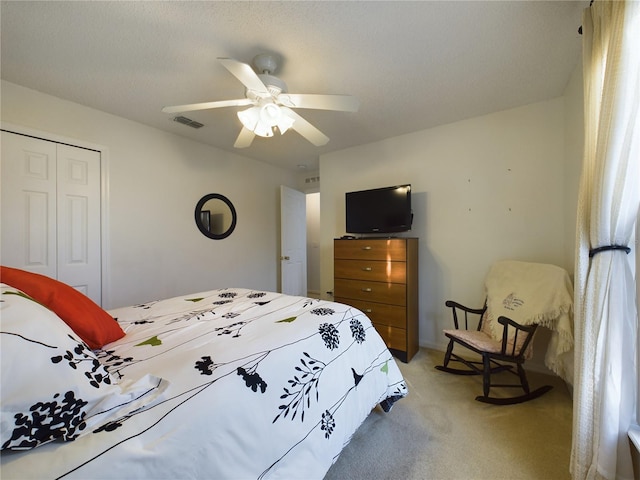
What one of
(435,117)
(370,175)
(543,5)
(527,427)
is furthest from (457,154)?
(527,427)

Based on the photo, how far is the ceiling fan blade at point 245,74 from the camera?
1.31 m

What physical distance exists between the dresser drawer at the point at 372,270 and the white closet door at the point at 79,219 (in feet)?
7.95

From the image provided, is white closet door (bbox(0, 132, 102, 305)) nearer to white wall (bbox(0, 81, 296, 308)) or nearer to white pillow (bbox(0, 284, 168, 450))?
white wall (bbox(0, 81, 296, 308))

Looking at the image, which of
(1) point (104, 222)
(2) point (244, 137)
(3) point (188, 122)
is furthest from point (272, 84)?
(1) point (104, 222)

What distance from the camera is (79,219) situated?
2.34 metres

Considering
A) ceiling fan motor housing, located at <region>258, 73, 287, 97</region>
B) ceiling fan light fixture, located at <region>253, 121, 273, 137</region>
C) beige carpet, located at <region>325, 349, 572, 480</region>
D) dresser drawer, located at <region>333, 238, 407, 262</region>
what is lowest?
beige carpet, located at <region>325, 349, 572, 480</region>

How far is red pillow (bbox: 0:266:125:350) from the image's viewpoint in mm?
1090

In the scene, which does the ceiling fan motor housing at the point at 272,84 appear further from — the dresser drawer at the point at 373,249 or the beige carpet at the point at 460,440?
the beige carpet at the point at 460,440

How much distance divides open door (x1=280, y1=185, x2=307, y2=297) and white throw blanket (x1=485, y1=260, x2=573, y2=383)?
2.75 m

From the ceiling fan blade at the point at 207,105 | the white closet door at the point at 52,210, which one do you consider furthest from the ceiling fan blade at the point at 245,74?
the white closet door at the point at 52,210

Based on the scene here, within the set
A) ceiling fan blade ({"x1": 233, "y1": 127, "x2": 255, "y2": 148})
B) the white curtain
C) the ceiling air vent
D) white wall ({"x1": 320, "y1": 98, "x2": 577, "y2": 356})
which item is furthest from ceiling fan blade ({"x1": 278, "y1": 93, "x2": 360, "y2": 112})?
white wall ({"x1": 320, "y1": 98, "x2": 577, "y2": 356})

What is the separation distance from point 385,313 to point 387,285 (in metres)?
0.29

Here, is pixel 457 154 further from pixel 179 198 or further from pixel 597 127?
pixel 179 198

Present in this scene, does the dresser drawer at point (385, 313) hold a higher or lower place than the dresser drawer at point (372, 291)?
lower
